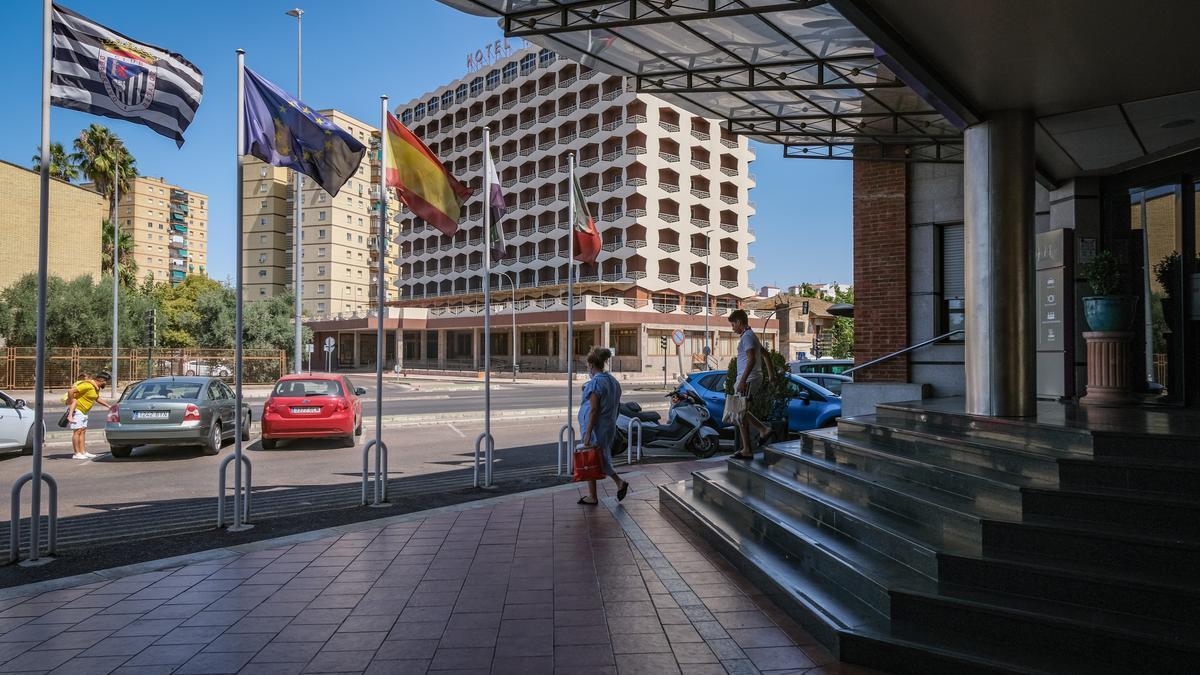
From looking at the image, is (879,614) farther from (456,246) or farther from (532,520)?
(456,246)

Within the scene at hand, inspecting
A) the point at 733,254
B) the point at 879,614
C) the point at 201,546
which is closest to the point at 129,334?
the point at 201,546

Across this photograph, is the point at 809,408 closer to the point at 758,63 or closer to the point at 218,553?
the point at 758,63

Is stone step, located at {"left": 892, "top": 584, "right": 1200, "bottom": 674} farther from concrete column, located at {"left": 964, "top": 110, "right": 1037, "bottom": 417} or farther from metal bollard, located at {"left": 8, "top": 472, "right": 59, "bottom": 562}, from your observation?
metal bollard, located at {"left": 8, "top": 472, "right": 59, "bottom": 562}

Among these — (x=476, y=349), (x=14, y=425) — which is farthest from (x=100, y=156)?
(x=14, y=425)

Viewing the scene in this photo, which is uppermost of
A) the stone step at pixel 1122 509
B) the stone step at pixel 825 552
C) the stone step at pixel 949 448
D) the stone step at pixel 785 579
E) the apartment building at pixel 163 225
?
the apartment building at pixel 163 225

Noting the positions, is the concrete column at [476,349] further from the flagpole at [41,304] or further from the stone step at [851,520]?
the stone step at [851,520]

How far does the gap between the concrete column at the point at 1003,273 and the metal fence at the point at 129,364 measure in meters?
25.0

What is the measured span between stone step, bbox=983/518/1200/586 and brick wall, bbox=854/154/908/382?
7.14 metres

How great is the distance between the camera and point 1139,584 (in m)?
3.65

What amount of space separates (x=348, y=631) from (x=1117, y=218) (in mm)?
10513

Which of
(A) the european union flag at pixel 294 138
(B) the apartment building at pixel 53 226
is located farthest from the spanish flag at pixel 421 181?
(B) the apartment building at pixel 53 226

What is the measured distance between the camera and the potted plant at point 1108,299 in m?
8.11

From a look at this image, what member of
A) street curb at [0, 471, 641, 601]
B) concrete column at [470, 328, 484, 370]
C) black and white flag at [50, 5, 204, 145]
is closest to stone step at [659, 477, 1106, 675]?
street curb at [0, 471, 641, 601]

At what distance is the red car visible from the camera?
46.2ft
